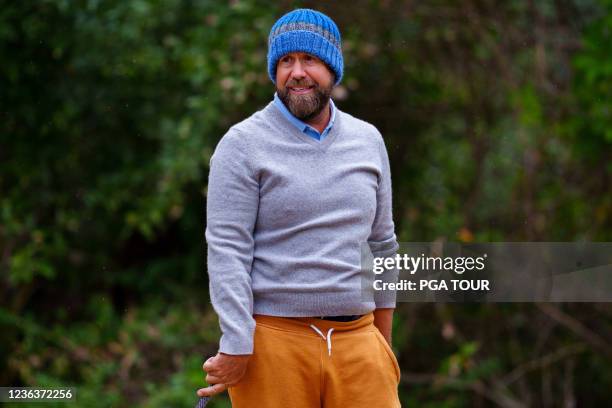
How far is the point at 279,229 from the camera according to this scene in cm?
247

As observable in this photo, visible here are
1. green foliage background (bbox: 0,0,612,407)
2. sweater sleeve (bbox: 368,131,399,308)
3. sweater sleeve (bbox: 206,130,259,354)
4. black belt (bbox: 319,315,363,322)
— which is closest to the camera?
sweater sleeve (bbox: 206,130,259,354)

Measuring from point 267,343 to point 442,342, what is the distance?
3.65m

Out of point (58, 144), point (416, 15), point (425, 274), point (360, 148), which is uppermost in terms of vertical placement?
point (416, 15)

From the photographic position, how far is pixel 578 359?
580 cm

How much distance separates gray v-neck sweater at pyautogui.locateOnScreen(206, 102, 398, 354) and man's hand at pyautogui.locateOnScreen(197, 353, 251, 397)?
1.2 inches

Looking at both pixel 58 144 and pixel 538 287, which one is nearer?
pixel 538 287

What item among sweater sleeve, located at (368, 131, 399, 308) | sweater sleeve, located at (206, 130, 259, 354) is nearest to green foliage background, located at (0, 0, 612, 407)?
sweater sleeve, located at (368, 131, 399, 308)

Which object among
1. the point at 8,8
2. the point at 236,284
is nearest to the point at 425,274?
the point at 236,284

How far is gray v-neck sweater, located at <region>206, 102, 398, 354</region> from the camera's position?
7.89ft

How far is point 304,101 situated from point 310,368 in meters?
0.67

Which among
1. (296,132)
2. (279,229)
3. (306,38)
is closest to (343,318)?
(279,229)

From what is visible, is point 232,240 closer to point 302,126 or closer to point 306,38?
point 302,126

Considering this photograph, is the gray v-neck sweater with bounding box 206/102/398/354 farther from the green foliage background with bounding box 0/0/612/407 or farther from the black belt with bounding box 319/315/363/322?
the green foliage background with bounding box 0/0/612/407

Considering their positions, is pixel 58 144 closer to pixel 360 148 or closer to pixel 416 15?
pixel 416 15
